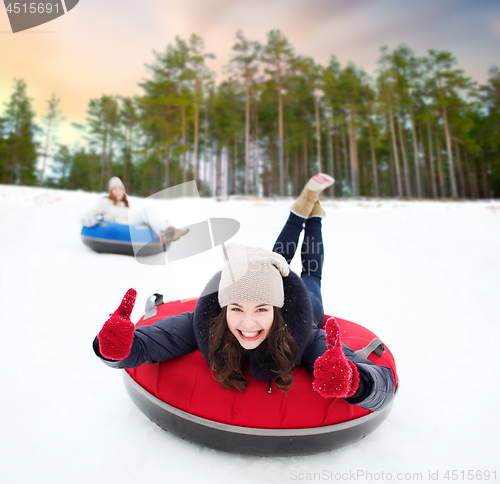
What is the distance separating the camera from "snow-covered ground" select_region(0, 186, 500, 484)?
144 cm

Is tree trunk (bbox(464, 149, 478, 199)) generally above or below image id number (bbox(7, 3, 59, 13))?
above

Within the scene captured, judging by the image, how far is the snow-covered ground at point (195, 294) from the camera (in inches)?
56.6

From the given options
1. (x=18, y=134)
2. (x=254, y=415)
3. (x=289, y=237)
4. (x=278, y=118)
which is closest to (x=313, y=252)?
(x=289, y=237)

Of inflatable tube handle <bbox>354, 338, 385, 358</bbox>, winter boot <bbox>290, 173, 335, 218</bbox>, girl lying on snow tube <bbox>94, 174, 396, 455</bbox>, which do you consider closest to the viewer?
girl lying on snow tube <bbox>94, 174, 396, 455</bbox>

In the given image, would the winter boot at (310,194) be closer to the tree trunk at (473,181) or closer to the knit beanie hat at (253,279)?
the knit beanie hat at (253,279)

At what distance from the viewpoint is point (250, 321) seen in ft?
4.56

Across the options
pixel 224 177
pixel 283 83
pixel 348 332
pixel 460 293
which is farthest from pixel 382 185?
pixel 348 332

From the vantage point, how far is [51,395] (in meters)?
1.95
